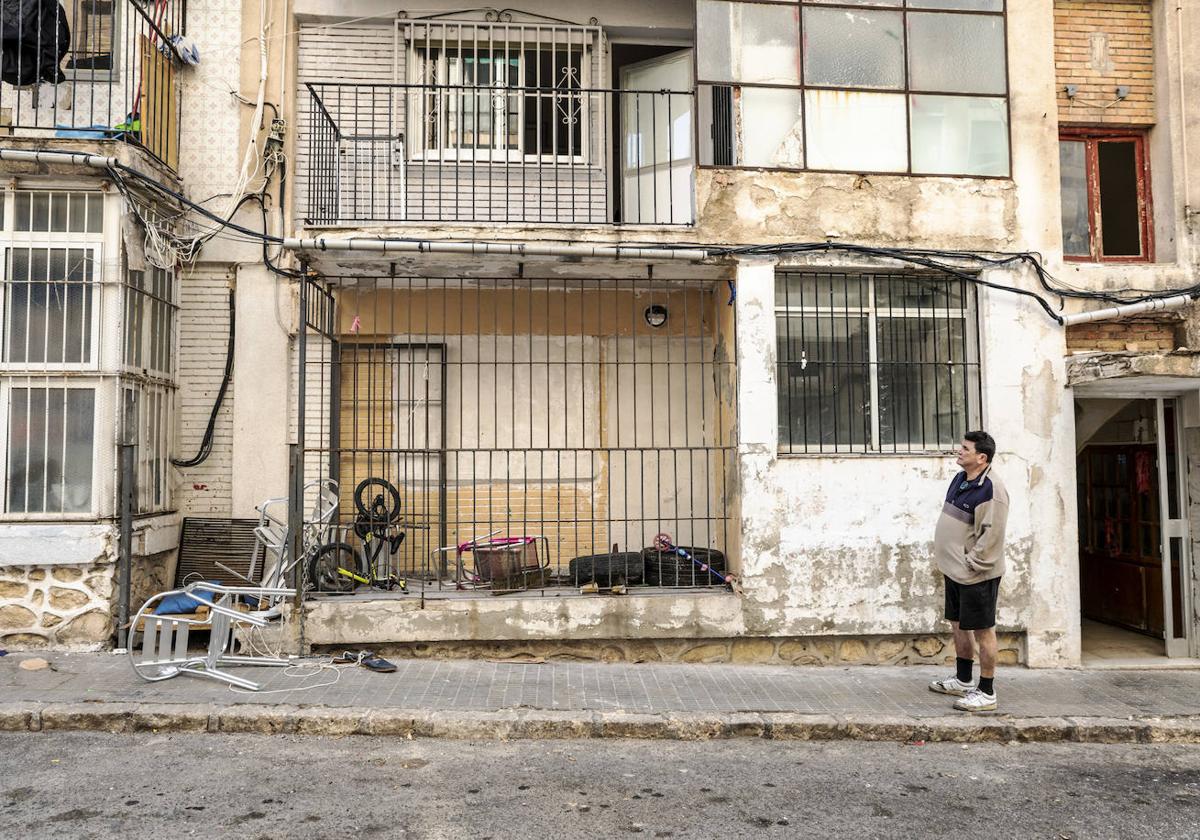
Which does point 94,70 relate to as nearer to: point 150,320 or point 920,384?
point 150,320

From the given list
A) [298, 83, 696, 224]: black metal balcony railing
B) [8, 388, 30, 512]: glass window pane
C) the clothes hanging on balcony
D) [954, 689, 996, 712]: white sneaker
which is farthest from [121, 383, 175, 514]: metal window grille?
[954, 689, 996, 712]: white sneaker

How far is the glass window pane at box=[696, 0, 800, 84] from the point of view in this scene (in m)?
8.03

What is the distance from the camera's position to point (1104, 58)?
8.54 metres

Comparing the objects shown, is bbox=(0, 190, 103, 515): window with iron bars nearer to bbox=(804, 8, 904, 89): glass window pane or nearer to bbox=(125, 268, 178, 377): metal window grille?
bbox=(125, 268, 178, 377): metal window grille

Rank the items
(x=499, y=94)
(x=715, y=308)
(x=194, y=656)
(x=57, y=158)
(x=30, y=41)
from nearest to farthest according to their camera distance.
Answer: (x=194, y=656), (x=57, y=158), (x=30, y=41), (x=715, y=308), (x=499, y=94)

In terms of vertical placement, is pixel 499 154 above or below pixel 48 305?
above

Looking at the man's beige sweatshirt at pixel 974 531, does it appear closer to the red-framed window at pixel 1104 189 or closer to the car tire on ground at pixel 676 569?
the car tire on ground at pixel 676 569

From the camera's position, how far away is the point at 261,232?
27.6 feet

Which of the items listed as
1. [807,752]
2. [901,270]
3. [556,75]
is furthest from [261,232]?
[807,752]

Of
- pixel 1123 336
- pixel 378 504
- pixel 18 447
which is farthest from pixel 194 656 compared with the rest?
pixel 1123 336

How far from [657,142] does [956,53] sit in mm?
3019

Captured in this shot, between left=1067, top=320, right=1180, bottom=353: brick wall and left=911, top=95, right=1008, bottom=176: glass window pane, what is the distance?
67.5 inches

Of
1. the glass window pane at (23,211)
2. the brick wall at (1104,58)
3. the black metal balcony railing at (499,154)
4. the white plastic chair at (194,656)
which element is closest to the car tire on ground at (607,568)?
the white plastic chair at (194,656)

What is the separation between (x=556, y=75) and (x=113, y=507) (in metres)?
6.12
